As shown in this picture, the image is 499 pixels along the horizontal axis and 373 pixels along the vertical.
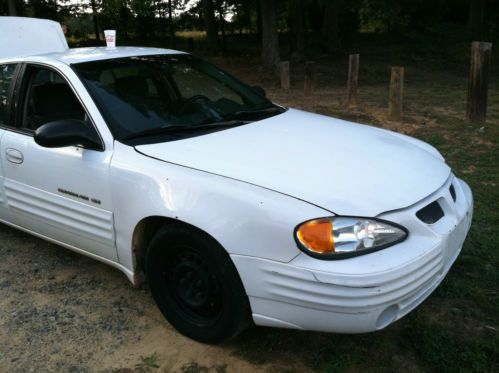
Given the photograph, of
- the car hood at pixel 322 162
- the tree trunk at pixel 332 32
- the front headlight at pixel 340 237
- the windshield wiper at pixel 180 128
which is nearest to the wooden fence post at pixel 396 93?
the car hood at pixel 322 162

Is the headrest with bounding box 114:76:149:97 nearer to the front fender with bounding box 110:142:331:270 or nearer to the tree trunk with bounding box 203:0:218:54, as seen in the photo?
the front fender with bounding box 110:142:331:270

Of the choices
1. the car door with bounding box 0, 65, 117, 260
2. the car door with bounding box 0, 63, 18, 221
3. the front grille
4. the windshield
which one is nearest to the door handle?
the car door with bounding box 0, 65, 117, 260

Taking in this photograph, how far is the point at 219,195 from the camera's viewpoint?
2.51 m

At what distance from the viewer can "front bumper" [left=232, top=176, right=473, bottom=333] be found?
2.23m

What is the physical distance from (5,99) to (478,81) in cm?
626

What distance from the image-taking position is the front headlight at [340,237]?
2287mm

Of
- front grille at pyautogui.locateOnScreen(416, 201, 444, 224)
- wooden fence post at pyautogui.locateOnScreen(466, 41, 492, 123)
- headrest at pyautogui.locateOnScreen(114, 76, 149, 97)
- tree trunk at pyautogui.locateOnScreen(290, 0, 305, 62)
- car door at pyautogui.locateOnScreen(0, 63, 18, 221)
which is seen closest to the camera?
front grille at pyautogui.locateOnScreen(416, 201, 444, 224)

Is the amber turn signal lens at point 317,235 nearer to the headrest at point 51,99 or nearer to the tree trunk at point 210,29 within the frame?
the headrest at point 51,99

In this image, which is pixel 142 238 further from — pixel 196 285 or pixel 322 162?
pixel 322 162

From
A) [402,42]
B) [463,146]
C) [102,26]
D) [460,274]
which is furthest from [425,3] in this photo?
[460,274]

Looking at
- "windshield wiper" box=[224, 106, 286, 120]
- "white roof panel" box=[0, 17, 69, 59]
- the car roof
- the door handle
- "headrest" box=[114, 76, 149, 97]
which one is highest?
"white roof panel" box=[0, 17, 69, 59]

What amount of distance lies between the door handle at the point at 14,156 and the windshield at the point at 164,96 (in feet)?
2.42

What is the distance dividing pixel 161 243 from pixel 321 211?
0.94 meters

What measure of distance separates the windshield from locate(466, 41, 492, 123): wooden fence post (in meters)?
4.58
